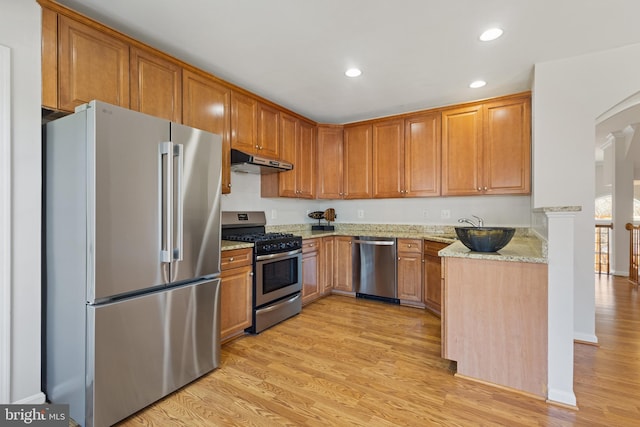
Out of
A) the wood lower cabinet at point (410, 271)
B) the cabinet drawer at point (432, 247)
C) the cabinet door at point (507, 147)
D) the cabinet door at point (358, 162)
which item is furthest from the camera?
the cabinet door at point (358, 162)

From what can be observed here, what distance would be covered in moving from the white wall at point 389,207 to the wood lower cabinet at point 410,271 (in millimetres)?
653

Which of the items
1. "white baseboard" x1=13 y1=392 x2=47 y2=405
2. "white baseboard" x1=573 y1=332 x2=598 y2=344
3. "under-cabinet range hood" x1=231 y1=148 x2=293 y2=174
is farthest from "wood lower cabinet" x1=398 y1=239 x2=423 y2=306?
"white baseboard" x1=13 y1=392 x2=47 y2=405

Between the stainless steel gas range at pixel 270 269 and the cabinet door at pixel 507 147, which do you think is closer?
the stainless steel gas range at pixel 270 269

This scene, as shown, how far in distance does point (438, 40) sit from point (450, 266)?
1.72 m

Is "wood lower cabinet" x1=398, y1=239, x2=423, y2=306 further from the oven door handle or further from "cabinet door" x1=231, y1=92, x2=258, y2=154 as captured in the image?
"cabinet door" x1=231, y1=92, x2=258, y2=154

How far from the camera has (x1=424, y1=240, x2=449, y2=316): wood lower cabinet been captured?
132 inches

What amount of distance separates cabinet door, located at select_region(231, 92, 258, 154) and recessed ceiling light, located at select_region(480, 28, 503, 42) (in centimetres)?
222

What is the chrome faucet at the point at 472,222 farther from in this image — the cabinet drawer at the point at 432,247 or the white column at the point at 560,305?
the white column at the point at 560,305

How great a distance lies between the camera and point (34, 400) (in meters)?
1.81

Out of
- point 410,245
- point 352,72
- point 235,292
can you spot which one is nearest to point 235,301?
point 235,292

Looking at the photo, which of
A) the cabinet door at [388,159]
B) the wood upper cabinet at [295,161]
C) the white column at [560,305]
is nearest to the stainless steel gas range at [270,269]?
the wood upper cabinet at [295,161]

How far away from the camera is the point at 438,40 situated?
7.57 ft

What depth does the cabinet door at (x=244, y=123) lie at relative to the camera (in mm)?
3066

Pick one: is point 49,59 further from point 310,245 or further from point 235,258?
point 310,245
